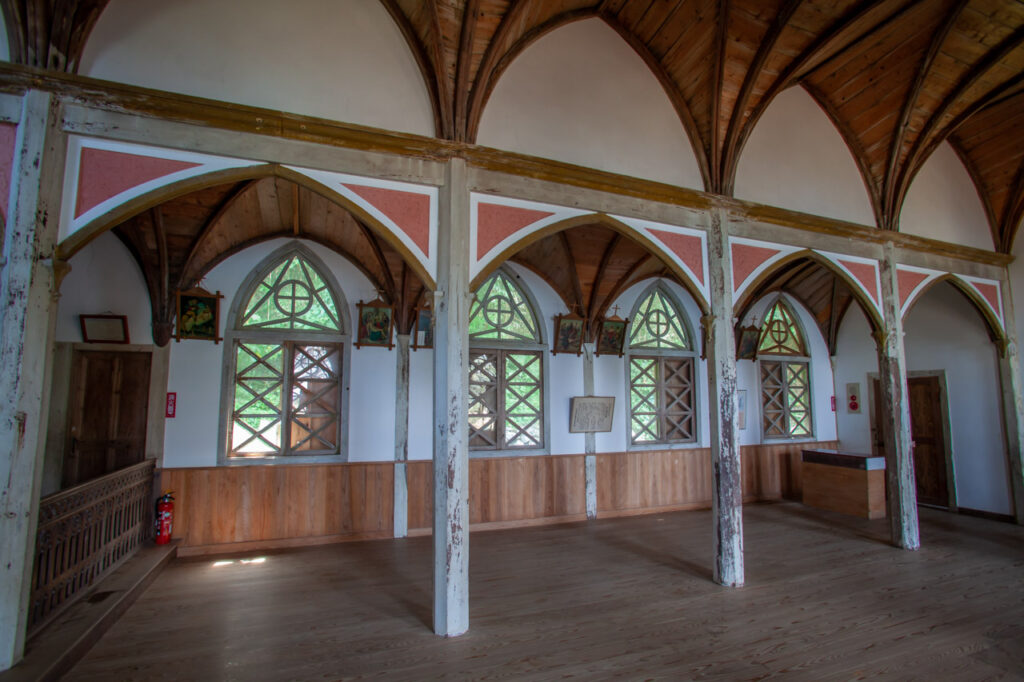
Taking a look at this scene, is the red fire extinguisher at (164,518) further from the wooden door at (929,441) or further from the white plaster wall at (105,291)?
the wooden door at (929,441)

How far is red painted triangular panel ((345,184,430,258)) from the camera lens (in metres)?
4.00

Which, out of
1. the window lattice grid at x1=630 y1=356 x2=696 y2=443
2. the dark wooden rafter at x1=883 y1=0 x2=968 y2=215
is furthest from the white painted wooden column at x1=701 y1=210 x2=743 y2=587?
the window lattice grid at x1=630 y1=356 x2=696 y2=443

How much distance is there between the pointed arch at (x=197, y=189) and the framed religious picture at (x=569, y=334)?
3.92 meters

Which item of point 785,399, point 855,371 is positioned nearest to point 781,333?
point 785,399

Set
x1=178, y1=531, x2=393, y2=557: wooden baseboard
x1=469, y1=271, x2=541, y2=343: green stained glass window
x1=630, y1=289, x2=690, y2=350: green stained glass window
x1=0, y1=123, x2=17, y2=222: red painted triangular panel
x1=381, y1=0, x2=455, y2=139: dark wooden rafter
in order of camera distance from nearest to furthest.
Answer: x1=0, y1=123, x2=17, y2=222: red painted triangular panel, x1=381, y1=0, x2=455, y2=139: dark wooden rafter, x1=178, y1=531, x2=393, y2=557: wooden baseboard, x1=469, y1=271, x2=541, y2=343: green stained glass window, x1=630, y1=289, x2=690, y2=350: green stained glass window

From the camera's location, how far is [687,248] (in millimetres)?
5121

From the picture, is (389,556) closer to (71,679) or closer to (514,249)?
(71,679)

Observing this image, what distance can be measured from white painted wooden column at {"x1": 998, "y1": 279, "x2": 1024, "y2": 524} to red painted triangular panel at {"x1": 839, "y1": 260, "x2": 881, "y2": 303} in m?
2.61

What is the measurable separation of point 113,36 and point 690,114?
488cm

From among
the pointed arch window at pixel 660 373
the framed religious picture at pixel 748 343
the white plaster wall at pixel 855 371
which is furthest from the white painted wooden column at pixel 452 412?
the white plaster wall at pixel 855 371

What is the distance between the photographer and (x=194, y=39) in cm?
368

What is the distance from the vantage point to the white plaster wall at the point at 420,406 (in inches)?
274

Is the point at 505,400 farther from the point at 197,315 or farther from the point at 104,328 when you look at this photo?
the point at 104,328

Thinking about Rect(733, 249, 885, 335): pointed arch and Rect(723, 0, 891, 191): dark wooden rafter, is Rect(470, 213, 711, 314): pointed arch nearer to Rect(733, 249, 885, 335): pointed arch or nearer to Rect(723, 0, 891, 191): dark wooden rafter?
Rect(733, 249, 885, 335): pointed arch
